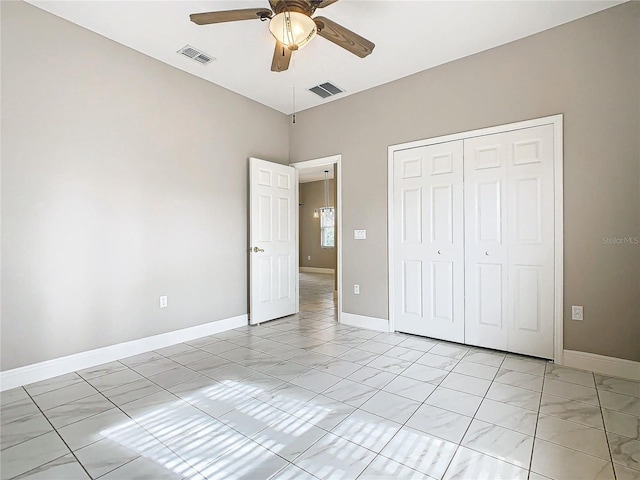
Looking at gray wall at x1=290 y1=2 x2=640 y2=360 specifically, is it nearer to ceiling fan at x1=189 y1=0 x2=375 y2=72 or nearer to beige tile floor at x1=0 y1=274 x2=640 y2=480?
beige tile floor at x1=0 y1=274 x2=640 y2=480

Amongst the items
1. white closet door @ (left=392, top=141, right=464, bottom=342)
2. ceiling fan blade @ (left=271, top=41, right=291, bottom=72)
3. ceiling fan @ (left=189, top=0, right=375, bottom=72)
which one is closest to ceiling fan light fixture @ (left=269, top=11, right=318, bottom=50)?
ceiling fan @ (left=189, top=0, right=375, bottom=72)

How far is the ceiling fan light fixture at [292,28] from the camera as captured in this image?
2010mm

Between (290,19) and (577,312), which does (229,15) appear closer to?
(290,19)

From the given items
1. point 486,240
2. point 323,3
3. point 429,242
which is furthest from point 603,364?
point 323,3

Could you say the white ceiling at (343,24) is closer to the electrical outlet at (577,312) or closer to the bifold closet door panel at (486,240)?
the bifold closet door panel at (486,240)

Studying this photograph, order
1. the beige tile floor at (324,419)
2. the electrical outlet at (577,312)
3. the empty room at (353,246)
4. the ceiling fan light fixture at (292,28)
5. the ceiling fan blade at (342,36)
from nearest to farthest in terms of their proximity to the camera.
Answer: the beige tile floor at (324,419), the empty room at (353,246), the ceiling fan light fixture at (292,28), the ceiling fan blade at (342,36), the electrical outlet at (577,312)

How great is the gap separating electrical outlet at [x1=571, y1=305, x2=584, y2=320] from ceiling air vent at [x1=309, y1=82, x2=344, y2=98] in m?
3.42

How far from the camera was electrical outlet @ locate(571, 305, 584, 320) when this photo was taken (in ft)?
9.15

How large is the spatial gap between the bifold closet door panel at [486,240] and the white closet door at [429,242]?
0.08m

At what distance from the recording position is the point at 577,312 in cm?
281

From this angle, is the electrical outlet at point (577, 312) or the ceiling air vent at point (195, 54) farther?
the ceiling air vent at point (195, 54)

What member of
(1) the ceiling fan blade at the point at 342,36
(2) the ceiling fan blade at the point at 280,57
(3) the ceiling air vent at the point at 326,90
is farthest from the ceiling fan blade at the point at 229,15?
(3) the ceiling air vent at the point at 326,90

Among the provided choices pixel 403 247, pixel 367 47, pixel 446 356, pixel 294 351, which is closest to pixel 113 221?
pixel 294 351

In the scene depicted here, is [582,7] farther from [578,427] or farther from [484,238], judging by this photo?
[578,427]
